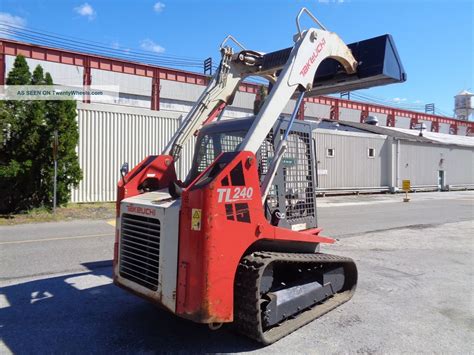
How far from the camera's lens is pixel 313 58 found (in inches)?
176

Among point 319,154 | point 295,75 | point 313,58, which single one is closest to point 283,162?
point 295,75

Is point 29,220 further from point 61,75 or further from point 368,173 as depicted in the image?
point 368,173

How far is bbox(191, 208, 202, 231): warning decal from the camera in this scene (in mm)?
3275

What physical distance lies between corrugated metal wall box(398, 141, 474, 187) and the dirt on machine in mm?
26747

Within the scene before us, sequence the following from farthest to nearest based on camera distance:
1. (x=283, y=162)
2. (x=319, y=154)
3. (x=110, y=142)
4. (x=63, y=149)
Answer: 1. (x=319, y=154)
2. (x=110, y=142)
3. (x=63, y=149)
4. (x=283, y=162)

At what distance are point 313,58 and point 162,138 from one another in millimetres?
14974

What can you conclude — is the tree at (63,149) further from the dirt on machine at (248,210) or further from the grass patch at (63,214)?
the dirt on machine at (248,210)

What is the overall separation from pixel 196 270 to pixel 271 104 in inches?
70.9

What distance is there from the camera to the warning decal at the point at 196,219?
3.28m

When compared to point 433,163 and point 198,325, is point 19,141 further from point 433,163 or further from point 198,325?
point 433,163

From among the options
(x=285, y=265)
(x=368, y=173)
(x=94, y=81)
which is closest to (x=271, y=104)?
(x=285, y=265)

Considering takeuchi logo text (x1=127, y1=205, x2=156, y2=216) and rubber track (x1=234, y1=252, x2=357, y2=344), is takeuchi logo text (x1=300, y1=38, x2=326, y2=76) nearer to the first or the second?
rubber track (x1=234, y1=252, x2=357, y2=344)

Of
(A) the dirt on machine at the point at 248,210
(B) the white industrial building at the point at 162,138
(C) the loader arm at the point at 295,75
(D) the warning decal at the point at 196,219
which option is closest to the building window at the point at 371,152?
(B) the white industrial building at the point at 162,138

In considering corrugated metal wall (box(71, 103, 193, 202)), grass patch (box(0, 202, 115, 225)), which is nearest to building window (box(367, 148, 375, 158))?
corrugated metal wall (box(71, 103, 193, 202))
